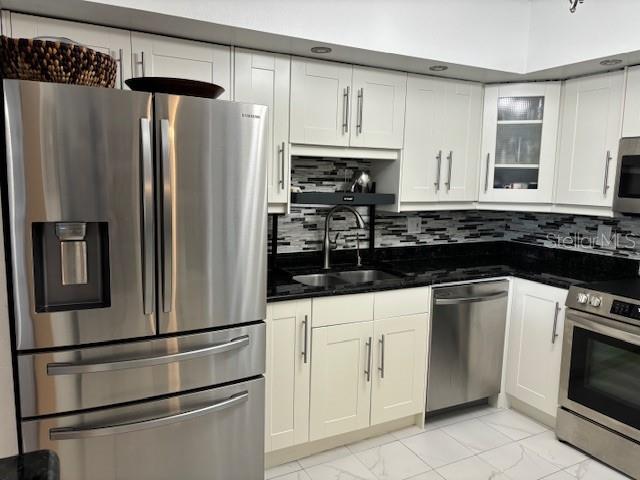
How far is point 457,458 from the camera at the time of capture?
Answer: 8.64 feet

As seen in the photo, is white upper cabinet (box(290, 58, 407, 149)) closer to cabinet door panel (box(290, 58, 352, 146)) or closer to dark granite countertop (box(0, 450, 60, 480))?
cabinet door panel (box(290, 58, 352, 146))

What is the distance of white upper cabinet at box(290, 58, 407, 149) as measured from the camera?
261 centimetres

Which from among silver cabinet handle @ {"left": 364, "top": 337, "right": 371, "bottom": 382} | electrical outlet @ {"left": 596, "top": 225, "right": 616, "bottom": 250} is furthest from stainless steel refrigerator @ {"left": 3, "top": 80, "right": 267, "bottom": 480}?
electrical outlet @ {"left": 596, "top": 225, "right": 616, "bottom": 250}

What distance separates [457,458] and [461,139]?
1939 mm

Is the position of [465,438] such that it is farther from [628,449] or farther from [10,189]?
[10,189]

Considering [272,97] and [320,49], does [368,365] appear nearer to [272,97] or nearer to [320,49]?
[272,97]

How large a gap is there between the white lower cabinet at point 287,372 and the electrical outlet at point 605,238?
2.08 meters

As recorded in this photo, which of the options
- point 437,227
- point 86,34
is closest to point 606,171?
point 437,227

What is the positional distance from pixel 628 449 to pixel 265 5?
2807 millimetres

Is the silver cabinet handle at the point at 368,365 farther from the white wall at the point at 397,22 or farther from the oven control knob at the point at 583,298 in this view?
the white wall at the point at 397,22

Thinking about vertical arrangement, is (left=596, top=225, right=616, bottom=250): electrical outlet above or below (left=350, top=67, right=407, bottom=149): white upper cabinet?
below

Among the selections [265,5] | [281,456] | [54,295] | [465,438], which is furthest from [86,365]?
[465,438]

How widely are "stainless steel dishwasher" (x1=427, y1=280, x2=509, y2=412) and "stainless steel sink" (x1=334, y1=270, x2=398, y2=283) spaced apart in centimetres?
42

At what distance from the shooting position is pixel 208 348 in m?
1.97
